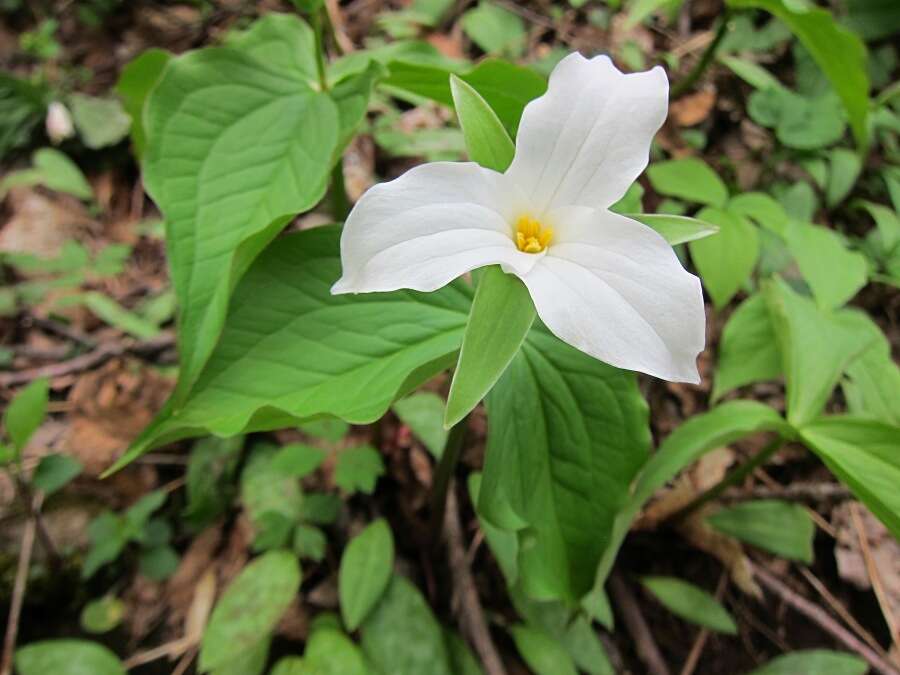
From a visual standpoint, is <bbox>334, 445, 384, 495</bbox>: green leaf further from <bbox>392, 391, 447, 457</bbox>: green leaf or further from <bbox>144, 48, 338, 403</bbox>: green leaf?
<bbox>144, 48, 338, 403</bbox>: green leaf

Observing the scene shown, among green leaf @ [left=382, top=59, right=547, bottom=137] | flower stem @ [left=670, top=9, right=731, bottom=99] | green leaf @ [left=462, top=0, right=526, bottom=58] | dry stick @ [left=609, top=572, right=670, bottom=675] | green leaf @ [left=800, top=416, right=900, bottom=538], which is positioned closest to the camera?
green leaf @ [left=800, top=416, right=900, bottom=538]

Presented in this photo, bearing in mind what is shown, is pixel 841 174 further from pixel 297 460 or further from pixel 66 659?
pixel 66 659

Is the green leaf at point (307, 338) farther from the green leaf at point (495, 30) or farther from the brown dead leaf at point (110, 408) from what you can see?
the green leaf at point (495, 30)

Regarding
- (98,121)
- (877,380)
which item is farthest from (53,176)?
(877,380)

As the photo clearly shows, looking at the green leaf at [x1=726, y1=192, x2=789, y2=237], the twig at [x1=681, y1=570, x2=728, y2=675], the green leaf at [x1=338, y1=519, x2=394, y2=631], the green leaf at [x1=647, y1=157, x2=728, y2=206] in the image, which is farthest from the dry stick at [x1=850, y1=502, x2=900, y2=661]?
the green leaf at [x1=338, y1=519, x2=394, y2=631]

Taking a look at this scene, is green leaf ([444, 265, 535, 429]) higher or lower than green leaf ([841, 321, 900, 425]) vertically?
higher

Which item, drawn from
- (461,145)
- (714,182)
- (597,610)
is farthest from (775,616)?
(461,145)

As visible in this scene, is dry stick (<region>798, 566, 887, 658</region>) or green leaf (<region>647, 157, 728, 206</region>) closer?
dry stick (<region>798, 566, 887, 658</region>)
